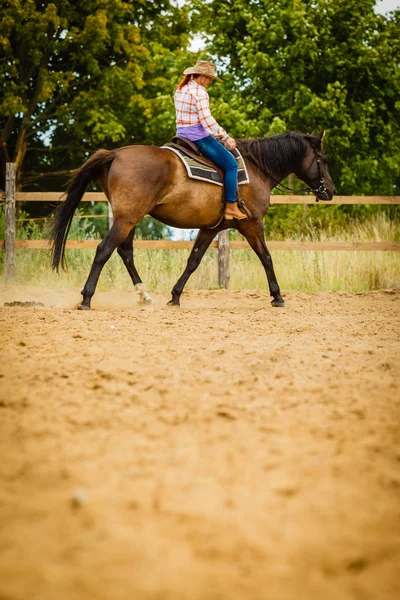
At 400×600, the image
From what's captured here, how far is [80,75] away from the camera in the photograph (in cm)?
1864

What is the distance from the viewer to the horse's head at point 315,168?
7.99 meters

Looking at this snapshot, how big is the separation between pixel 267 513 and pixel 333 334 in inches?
137

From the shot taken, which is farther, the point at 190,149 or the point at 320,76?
the point at 320,76

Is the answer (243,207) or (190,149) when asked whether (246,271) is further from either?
(190,149)

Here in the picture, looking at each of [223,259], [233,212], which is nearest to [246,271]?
[223,259]

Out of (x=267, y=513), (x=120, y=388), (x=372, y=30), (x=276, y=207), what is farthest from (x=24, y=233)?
(x=372, y=30)

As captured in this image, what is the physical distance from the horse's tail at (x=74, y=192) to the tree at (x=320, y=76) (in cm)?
916

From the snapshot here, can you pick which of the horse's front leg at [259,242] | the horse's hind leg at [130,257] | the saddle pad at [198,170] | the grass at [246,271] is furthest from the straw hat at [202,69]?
the grass at [246,271]

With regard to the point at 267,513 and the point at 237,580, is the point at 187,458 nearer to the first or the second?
the point at 267,513

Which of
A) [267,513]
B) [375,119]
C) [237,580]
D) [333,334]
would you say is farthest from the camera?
[375,119]

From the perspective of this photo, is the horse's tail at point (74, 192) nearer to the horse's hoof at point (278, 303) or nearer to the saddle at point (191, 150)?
the saddle at point (191, 150)

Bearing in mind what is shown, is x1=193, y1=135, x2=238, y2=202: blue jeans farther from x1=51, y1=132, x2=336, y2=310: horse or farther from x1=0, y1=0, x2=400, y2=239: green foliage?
x1=0, y1=0, x2=400, y2=239: green foliage

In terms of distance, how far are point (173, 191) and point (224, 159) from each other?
71 cm

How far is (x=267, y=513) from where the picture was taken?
6.00ft
